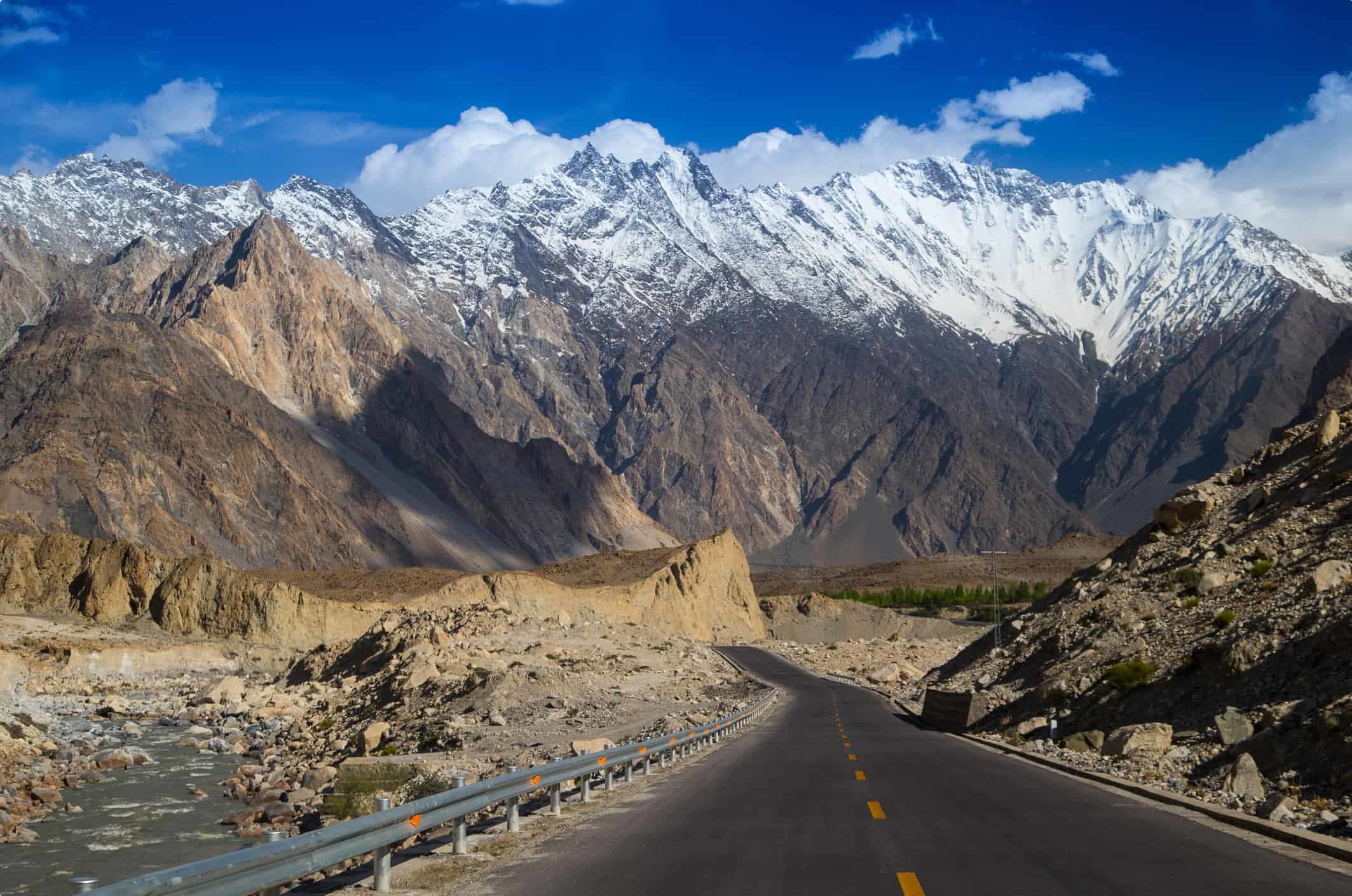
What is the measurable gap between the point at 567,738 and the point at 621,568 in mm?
108581

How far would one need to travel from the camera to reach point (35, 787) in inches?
1340

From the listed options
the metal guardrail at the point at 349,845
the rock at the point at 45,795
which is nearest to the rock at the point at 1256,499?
the metal guardrail at the point at 349,845

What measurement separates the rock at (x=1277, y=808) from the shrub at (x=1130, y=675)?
12.0 meters

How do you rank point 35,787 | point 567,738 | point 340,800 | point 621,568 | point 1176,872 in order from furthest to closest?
point 621,568 → point 567,738 → point 35,787 → point 340,800 → point 1176,872

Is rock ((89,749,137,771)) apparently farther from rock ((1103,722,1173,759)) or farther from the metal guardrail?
rock ((1103,722,1173,759))

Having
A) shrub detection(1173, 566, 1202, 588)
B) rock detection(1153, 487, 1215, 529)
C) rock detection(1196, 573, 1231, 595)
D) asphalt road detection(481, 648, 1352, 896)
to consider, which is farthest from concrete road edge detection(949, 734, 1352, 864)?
rock detection(1153, 487, 1215, 529)

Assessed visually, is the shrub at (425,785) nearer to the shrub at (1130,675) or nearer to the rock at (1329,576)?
the shrub at (1130,675)

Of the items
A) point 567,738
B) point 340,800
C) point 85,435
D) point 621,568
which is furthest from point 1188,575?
point 85,435

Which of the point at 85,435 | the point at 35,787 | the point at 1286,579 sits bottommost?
the point at 35,787

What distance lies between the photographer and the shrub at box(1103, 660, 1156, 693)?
96.0ft

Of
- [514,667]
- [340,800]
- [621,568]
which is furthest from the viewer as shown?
[621,568]

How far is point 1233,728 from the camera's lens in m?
22.2

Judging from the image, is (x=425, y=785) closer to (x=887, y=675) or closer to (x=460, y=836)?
(x=460, y=836)

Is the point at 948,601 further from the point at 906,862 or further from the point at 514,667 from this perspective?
the point at 906,862
